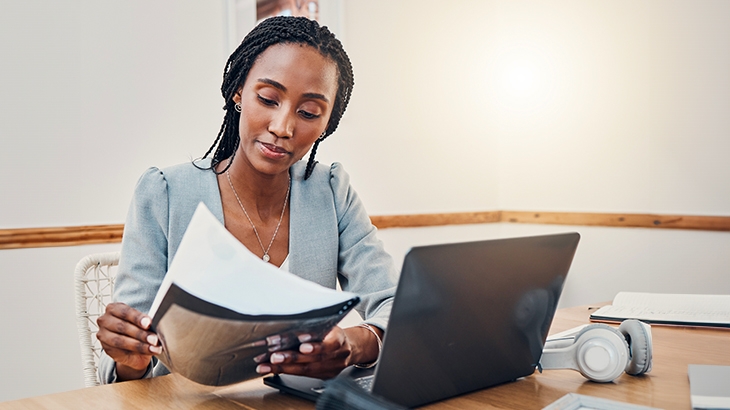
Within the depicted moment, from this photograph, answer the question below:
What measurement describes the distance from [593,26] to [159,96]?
1.98 meters

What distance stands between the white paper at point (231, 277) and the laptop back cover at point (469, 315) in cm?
8

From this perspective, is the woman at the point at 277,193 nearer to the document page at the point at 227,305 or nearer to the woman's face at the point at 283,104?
the woman's face at the point at 283,104

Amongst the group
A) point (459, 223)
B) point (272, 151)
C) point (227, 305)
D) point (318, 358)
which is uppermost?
point (272, 151)

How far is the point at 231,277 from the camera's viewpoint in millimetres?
682

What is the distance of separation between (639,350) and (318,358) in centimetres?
44

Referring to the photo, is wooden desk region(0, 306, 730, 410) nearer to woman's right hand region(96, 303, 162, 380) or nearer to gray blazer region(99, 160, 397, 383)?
woman's right hand region(96, 303, 162, 380)

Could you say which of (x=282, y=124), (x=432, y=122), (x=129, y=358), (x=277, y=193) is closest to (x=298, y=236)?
(x=277, y=193)

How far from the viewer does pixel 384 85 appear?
3.03 meters

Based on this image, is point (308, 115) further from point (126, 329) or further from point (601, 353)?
point (601, 353)

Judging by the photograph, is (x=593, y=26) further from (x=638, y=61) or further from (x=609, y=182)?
(x=609, y=182)

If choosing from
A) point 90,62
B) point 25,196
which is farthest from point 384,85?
point 25,196

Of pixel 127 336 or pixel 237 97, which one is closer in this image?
pixel 127 336

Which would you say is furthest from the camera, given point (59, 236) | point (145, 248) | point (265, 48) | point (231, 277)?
point (59, 236)

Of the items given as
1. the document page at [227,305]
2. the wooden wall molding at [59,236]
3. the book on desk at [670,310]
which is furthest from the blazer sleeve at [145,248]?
the wooden wall molding at [59,236]
